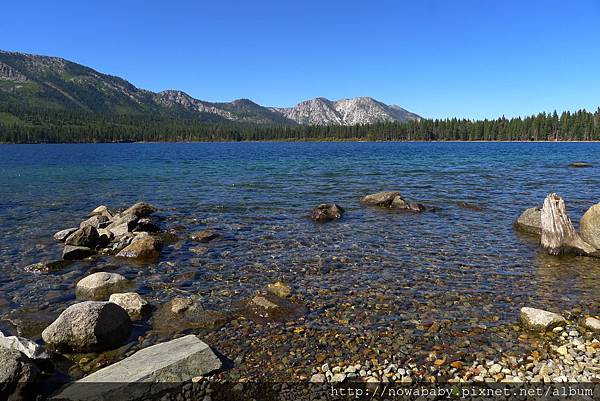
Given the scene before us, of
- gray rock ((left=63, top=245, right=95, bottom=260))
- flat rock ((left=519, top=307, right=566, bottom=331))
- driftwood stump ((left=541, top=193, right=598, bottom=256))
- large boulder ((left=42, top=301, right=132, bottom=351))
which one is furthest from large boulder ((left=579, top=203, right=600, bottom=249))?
gray rock ((left=63, top=245, right=95, bottom=260))

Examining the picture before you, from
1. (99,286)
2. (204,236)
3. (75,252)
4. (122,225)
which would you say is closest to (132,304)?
(99,286)

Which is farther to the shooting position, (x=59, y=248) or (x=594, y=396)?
(x=59, y=248)

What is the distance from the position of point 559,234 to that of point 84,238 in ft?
68.5

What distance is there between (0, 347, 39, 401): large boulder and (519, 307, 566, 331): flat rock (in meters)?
11.0

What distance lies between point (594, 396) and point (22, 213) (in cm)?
3160

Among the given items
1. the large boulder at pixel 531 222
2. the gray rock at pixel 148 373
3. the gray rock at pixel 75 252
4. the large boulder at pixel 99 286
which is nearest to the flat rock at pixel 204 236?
the gray rock at pixel 75 252

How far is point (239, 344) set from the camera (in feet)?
30.5

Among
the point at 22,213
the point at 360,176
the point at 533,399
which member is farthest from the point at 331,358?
the point at 360,176

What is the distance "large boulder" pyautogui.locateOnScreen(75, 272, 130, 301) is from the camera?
500 inches

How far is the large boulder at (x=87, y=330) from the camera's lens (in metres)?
9.12

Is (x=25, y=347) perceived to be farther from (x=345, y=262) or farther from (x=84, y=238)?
(x=84, y=238)

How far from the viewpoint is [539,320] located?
959 centimetres

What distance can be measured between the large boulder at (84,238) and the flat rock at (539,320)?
17376 mm

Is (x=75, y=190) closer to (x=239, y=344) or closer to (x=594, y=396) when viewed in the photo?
(x=239, y=344)
